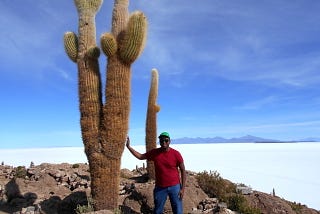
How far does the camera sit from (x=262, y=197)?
13.0 metres

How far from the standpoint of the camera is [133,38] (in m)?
9.06

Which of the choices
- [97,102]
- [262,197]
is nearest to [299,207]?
[262,197]

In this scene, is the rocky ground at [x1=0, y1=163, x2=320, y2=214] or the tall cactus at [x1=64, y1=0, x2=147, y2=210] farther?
the rocky ground at [x1=0, y1=163, x2=320, y2=214]

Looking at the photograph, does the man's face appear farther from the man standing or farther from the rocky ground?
the rocky ground

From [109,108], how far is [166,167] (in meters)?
2.37

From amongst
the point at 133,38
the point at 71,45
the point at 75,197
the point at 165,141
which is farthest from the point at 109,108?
the point at 75,197

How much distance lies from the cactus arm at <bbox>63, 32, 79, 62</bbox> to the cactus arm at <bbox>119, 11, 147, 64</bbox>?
1.28 metres

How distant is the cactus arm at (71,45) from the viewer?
9.80 meters

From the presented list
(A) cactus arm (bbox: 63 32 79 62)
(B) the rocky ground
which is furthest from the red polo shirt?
(A) cactus arm (bbox: 63 32 79 62)

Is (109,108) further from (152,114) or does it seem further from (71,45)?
(152,114)

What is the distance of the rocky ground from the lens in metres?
10.3

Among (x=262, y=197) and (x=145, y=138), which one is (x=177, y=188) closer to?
(x=262, y=197)

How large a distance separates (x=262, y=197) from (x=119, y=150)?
19.4 feet

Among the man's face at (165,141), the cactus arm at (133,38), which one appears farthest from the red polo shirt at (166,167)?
the cactus arm at (133,38)
